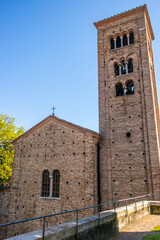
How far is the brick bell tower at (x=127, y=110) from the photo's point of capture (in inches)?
574

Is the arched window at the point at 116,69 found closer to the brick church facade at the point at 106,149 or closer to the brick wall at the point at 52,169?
the brick church facade at the point at 106,149

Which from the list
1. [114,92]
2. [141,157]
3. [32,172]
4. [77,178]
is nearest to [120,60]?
[114,92]

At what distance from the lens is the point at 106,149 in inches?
641

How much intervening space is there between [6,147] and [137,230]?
66.5 feet

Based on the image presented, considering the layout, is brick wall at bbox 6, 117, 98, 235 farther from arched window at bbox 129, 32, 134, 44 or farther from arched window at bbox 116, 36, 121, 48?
arched window at bbox 129, 32, 134, 44

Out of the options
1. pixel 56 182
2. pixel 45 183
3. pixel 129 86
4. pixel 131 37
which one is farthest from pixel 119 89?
pixel 45 183

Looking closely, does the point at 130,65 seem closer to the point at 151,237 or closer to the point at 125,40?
the point at 125,40

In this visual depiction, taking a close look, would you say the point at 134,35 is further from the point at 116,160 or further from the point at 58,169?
the point at 58,169

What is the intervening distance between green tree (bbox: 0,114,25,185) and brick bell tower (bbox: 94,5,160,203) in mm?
12858

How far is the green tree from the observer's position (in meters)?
23.0

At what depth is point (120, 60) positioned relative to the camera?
61.0 feet

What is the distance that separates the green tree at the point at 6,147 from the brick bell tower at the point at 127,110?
12.9m

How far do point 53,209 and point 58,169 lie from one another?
3033 millimetres

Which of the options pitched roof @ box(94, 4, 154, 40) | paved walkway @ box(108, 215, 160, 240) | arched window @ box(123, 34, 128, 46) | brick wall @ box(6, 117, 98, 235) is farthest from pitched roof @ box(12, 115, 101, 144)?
pitched roof @ box(94, 4, 154, 40)
